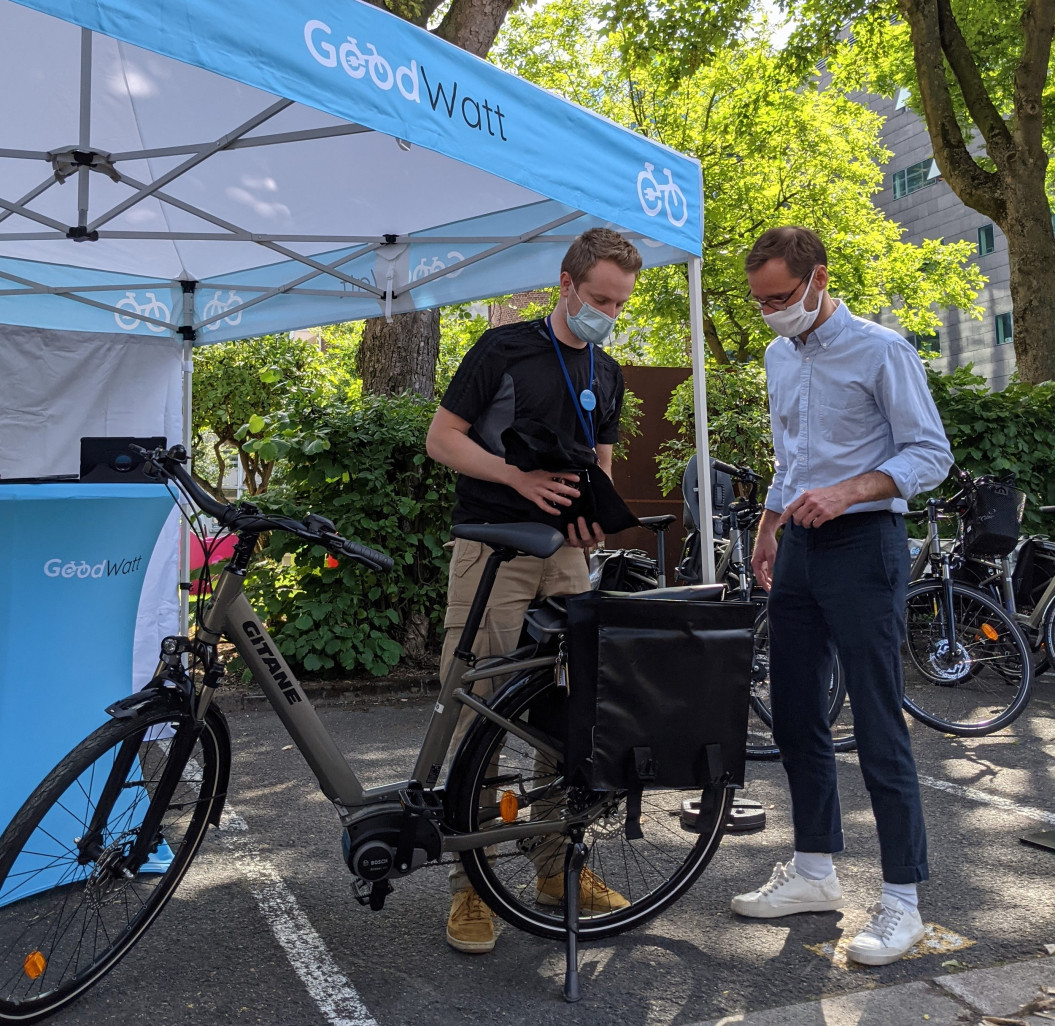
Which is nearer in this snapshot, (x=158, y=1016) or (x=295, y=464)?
(x=158, y=1016)

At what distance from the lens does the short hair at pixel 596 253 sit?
2.98m

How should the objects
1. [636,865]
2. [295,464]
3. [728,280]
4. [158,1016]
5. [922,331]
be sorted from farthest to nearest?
[922,331]
[728,280]
[295,464]
[636,865]
[158,1016]

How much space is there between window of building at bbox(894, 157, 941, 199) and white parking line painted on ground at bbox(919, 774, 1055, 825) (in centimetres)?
2472

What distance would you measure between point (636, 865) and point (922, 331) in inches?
898

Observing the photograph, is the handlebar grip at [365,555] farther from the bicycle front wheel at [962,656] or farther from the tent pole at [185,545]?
the bicycle front wheel at [962,656]

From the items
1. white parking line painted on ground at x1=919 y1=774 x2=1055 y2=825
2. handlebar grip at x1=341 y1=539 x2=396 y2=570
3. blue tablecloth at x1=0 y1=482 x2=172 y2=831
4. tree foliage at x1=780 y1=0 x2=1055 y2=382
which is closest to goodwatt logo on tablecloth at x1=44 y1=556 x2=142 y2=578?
blue tablecloth at x1=0 y1=482 x2=172 y2=831

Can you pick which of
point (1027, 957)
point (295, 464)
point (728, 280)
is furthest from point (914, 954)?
point (728, 280)

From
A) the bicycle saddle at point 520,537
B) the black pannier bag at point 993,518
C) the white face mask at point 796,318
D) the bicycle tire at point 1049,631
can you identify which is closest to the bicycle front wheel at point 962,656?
the black pannier bag at point 993,518

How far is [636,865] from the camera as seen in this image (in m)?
3.24

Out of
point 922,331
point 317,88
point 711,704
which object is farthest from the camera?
point 922,331

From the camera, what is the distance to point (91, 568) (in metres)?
3.15

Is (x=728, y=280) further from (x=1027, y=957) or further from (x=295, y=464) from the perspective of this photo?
(x=1027, y=957)

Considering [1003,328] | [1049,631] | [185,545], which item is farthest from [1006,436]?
[1003,328]

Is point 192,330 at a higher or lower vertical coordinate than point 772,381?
higher
